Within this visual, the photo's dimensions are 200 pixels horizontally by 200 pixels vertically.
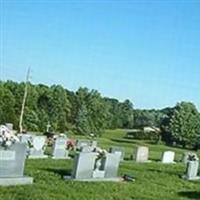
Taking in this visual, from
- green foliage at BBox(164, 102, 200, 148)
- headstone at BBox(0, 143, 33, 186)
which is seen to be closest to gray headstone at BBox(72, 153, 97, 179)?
headstone at BBox(0, 143, 33, 186)

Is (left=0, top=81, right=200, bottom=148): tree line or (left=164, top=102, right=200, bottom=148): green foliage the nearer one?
(left=0, top=81, right=200, bottom=148): tree line

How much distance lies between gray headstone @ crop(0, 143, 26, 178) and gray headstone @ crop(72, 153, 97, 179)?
2.10 m

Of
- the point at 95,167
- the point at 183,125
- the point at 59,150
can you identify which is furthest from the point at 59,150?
the point at 183,125

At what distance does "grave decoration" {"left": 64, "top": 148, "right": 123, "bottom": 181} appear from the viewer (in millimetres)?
16508

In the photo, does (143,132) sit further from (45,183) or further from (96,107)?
(45,183)

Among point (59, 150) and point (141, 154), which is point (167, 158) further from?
point (59, 150)

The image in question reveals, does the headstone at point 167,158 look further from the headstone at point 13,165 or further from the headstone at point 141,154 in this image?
the headstone at point 13,165

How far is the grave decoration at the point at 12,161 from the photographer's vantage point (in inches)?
563

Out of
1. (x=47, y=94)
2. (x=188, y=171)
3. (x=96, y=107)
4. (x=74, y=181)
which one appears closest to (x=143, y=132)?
(x=96, y=107)

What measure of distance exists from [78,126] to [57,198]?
62.6 metres

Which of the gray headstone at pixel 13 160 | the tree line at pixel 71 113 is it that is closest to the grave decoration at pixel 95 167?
the gray headstone at pixel 13 160

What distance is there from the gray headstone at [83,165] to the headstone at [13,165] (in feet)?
6.89

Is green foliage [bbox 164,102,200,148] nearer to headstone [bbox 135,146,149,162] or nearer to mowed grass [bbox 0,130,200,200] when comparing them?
headstone [bbox 135,146,149,162]

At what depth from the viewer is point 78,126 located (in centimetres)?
7544
